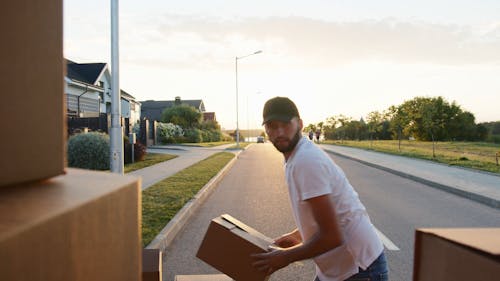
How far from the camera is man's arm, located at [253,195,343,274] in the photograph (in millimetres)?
1969

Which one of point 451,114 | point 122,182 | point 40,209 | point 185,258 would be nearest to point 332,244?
point 122,182

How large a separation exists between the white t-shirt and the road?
3.09 meters

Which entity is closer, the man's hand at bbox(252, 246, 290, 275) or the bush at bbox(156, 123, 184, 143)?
the man's hand at bbox(252, 246, 290, 275)

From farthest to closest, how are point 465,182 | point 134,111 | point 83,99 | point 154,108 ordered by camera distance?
point 154,108
point 134,111
point 83,99
point 465,182

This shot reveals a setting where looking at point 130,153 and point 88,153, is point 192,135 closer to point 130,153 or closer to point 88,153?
point 130,153

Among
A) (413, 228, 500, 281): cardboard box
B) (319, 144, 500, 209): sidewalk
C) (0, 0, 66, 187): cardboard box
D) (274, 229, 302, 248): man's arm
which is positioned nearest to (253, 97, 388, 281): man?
(274, 229, 302, 248): man's arm

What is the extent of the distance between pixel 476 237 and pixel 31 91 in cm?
118

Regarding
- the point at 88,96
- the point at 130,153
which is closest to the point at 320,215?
the point at 130,153

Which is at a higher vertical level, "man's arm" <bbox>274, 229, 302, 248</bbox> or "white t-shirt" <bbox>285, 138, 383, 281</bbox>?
"white t-shirt" <bbox>285, 138, 383, 281</bbox>

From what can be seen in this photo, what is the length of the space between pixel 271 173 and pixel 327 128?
213ft

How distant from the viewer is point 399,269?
541cm

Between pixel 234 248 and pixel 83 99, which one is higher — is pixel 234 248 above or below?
below

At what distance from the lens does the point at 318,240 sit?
1978 mm

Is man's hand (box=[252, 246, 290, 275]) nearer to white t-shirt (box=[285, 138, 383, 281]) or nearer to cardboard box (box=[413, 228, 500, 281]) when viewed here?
white t-shirt (box=[285, 138, 383, 281])
